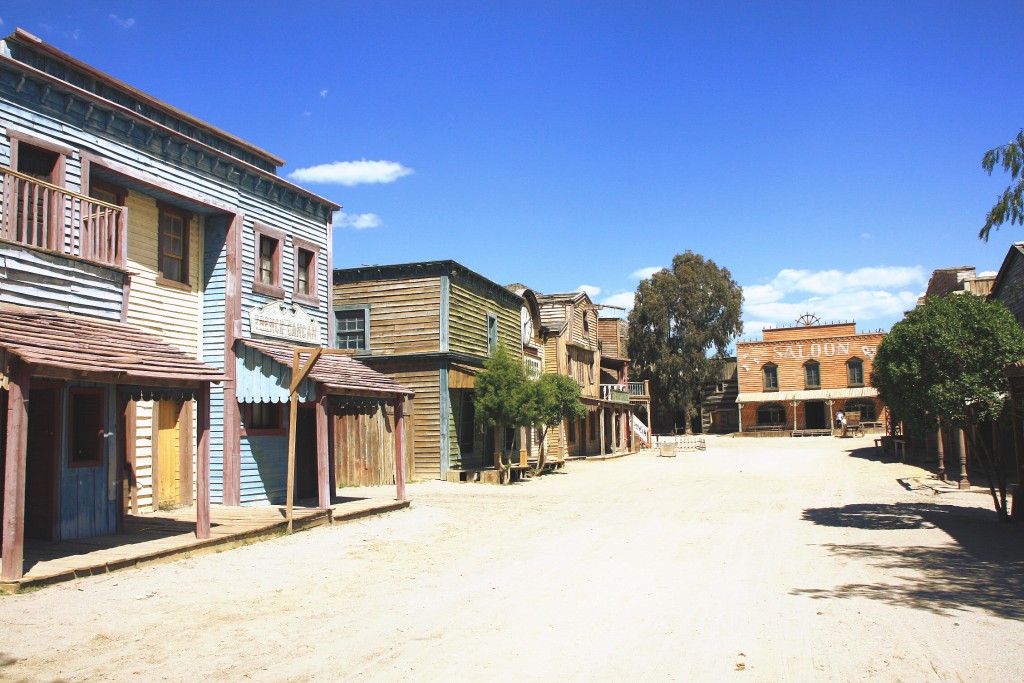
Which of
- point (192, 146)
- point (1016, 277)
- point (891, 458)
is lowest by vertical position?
point (891, 458)

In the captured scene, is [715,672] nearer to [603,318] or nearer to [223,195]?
[223,195]

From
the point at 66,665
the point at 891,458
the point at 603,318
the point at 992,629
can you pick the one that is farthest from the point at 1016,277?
the point at 603,318

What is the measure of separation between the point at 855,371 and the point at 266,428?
47131 mm

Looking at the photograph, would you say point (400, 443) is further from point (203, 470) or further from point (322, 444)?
point (203, 470)

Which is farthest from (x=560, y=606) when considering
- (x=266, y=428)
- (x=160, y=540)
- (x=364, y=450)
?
(x=364, y=450)

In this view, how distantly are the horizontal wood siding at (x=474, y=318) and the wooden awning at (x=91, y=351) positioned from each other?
12526 mm

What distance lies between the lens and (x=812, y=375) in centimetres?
5366

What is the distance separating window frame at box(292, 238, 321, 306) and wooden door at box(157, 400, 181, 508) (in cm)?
337

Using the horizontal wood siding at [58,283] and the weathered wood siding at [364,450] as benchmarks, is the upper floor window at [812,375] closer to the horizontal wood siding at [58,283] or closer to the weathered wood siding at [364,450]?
the weathered wood siding at [364,450]

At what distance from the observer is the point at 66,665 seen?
225 inches

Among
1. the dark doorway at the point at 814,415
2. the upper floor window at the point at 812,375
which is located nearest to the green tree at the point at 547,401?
the upper floor window at the point at 812,375

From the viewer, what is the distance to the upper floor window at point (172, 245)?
43.2ft

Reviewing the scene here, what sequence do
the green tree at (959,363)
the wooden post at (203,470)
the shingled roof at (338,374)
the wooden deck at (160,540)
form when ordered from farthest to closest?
the shingled roof at (338,374), the green tree at (959,363), the wooden post at (203,470), the wooden deck at (160,540)

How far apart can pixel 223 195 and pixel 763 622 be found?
11.5 m
